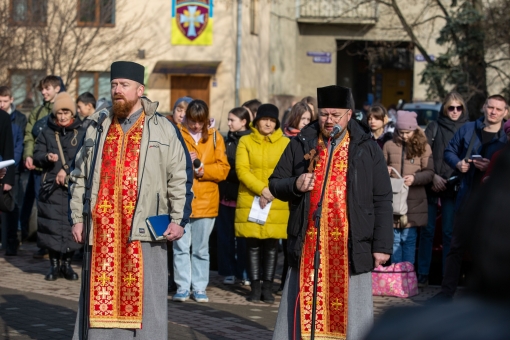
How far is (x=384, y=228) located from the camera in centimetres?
570

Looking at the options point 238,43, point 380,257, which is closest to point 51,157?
point 380,257

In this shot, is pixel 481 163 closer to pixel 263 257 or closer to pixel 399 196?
pixel 399 196

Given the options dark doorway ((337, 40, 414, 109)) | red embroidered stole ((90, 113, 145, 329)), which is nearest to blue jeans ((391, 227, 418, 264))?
red embroidered stole ((90, 113, 145, 329))

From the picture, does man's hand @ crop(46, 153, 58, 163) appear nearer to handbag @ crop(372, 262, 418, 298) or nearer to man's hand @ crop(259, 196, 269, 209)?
man's hand @ crop(259, 196, 269, 209)

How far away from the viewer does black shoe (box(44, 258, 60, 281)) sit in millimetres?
10359

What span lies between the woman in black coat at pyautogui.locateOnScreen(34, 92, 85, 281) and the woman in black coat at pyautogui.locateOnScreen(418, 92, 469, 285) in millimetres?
3855

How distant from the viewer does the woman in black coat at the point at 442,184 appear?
10.1m

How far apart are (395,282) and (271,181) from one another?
13.0ft

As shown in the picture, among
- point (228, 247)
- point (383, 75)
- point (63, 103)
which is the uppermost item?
point (383, 75)

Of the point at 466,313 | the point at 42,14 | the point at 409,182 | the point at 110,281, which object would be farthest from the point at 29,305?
the point at 42,14

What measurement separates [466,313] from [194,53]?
102ft

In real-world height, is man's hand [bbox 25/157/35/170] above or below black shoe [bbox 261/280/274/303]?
above

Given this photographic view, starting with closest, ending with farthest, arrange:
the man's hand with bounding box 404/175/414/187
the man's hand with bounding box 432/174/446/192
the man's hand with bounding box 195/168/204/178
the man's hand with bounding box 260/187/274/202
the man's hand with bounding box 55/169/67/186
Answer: the man's hand with bounding box 260/187/274/202
the man's hand with bounding box 195/168/204/178
the man's hand with bounding box 404/175/414/187
the man's hand with bounding box 432/174/446/192
the man's hand with bounding box 55/169/67/186

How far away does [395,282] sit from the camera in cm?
956
